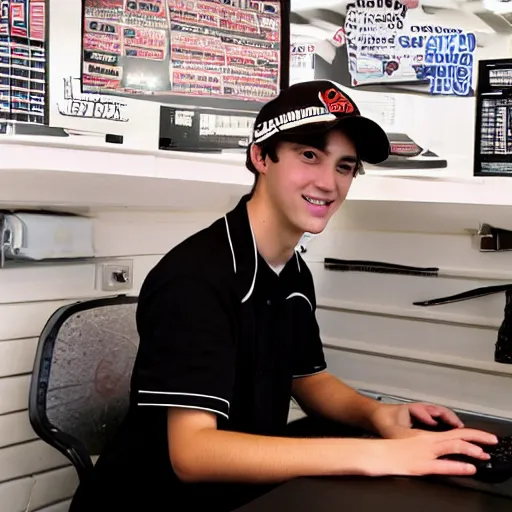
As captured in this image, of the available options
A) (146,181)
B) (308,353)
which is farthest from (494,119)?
(146,181)

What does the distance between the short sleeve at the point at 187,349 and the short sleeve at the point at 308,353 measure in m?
0.37

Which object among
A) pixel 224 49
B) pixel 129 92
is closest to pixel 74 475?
pixel 129 92

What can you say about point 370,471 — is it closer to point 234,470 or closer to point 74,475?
point 234,470

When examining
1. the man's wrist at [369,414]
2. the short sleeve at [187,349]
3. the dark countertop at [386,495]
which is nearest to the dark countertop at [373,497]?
the dark countertop at [386,495]

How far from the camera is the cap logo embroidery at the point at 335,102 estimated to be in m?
1.27

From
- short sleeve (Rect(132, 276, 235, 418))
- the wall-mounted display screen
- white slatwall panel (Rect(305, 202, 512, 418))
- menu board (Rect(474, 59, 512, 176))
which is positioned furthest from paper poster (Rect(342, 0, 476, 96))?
short sleeve (Rect(132, 276, 235, 418))

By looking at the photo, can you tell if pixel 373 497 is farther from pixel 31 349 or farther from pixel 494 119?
pixel 494 119

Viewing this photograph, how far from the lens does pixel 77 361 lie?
4.93 feet

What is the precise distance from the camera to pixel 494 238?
185cm

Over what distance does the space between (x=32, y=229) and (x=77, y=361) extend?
0.31 metres

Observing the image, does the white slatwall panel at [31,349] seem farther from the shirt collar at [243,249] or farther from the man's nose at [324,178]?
the man's nose at [324,178]

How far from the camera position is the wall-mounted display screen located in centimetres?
152

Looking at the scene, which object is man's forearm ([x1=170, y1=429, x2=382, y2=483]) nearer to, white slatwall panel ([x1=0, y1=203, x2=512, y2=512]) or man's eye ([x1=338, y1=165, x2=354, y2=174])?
man's eye ([x1=338, y1=165, x2=354, y2=174])

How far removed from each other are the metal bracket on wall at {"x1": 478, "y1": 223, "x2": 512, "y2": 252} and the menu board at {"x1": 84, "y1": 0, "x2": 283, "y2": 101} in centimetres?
67
